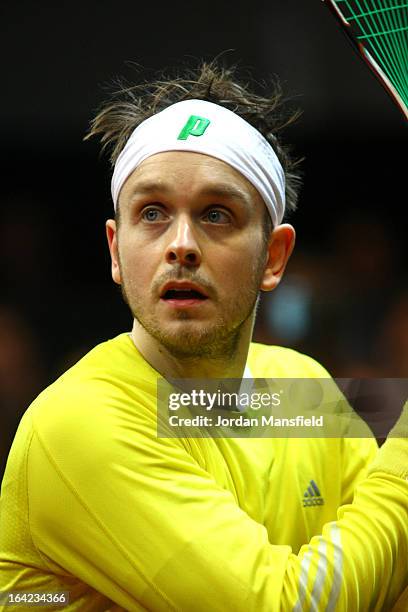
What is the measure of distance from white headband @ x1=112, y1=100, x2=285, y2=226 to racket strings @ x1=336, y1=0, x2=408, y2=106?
22cm

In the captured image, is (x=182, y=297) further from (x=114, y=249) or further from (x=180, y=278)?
(x=114, y=249)

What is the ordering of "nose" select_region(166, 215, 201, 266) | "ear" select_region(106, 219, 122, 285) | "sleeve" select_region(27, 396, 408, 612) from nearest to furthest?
1. "sleeve" select_region(27, 396, 408, 612)
2. "nose" select_region(166, 215, 201, 266)
3. "ear" select_region(106, 219, 122, 285)

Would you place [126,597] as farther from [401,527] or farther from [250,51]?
[250,51]

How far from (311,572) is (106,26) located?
1.30 metres

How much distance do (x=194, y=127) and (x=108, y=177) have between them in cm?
59

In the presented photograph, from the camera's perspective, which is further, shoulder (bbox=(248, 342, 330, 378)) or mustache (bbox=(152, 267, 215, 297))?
shoulder (bbox=(248, 342, 330, 378))

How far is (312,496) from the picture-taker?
157 cm

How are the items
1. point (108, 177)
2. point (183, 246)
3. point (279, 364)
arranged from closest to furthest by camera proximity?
1. point (183, 246)
2. point (279, 364)
3. point (108, 177)

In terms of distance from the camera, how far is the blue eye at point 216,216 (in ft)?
4.75

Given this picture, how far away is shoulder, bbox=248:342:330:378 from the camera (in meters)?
1.71

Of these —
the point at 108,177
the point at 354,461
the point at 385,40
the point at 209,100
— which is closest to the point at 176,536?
the point at 354,461

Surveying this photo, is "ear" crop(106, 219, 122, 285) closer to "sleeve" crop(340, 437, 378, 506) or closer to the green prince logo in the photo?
the green prince logo

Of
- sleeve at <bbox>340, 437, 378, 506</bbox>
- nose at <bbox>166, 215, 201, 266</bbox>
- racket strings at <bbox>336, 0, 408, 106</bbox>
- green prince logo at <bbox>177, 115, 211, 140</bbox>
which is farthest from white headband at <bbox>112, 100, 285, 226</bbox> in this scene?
sleeve at <bbox>340, 437, 378, 506</bbox>

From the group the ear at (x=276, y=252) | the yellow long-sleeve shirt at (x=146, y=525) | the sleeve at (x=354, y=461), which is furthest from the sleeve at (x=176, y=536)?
the ear at (x=276, y=252)
